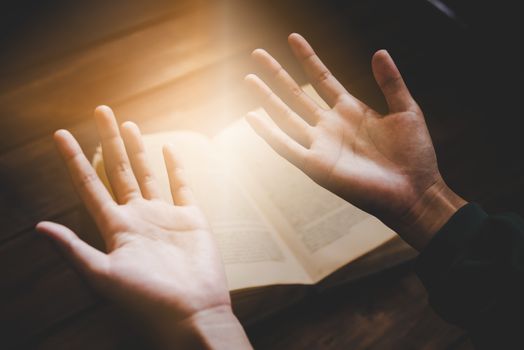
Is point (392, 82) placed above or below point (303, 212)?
above

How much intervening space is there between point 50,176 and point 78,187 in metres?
0.26

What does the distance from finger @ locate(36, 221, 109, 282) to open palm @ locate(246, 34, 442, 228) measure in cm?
36

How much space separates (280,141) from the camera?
28.5 inches

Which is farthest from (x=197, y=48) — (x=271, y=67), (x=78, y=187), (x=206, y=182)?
(x=78, y=187)

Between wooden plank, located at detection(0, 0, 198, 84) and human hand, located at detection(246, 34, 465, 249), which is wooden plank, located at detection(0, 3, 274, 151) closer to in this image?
wooden plank, located at detection(0, 0, 198, 84)

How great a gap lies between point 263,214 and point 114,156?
31 centimetres

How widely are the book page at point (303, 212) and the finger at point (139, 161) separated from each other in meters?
0.21

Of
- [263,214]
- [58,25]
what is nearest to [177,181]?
[263,214]

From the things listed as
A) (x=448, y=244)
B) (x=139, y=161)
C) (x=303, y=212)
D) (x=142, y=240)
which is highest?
(x=139, y=161)

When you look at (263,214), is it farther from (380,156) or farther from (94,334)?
(94,334)

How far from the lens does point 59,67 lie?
39.4 inches

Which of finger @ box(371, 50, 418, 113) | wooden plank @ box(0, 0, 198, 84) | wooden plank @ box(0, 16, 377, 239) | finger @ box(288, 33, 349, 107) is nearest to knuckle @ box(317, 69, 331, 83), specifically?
finger @ box(288, 33, 349, 107)

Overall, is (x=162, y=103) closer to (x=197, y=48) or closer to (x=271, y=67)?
(x=197, y=48)

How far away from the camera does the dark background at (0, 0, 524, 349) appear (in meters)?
0.73
